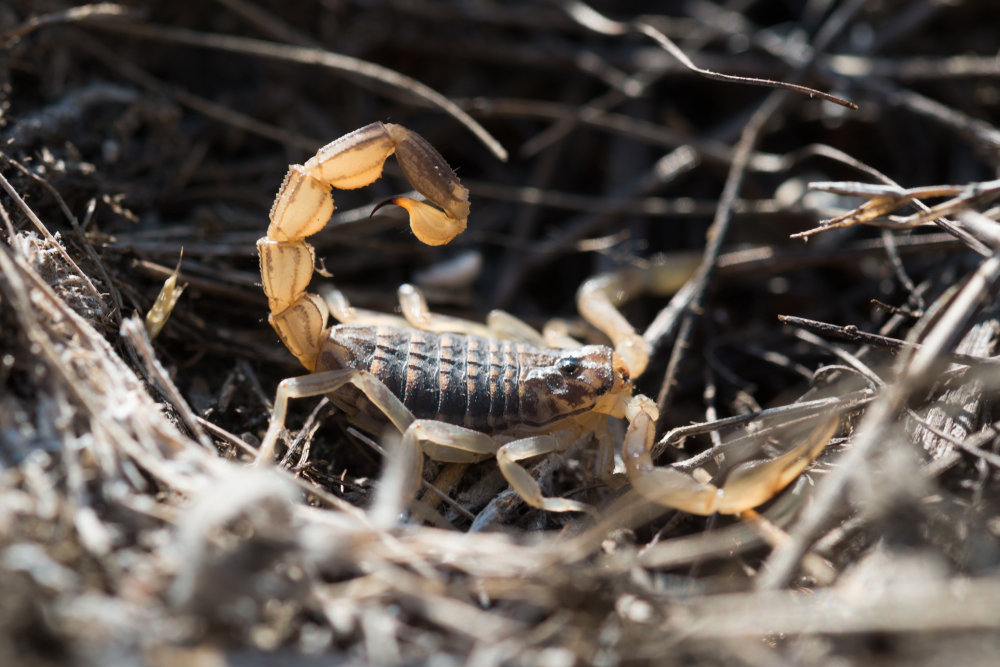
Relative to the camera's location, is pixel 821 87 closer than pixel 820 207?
No

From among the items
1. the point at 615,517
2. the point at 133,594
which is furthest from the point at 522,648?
the point at 133,594

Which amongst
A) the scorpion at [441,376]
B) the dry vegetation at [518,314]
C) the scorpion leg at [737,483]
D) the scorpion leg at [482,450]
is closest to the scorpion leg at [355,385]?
the scorpion at [441,376]

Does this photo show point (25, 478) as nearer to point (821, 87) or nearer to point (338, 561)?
point (338, 561)

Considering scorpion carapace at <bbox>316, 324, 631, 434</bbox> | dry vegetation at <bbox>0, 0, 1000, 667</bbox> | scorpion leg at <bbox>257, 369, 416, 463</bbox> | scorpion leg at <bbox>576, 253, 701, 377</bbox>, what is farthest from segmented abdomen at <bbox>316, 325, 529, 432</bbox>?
scorpion leg at <bbox>576, 253, 701, 377</bbox>

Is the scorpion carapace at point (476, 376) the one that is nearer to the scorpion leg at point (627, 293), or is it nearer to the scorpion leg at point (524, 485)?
the scorpion leg at point (627, 293)

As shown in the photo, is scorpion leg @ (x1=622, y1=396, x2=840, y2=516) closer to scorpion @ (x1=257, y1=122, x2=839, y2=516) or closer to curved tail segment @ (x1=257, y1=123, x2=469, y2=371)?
scorpion @ (x1=257, y1=122, x2=839, y2=516)

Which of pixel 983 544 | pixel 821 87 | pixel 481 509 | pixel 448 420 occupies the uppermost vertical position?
pixel 821 87
